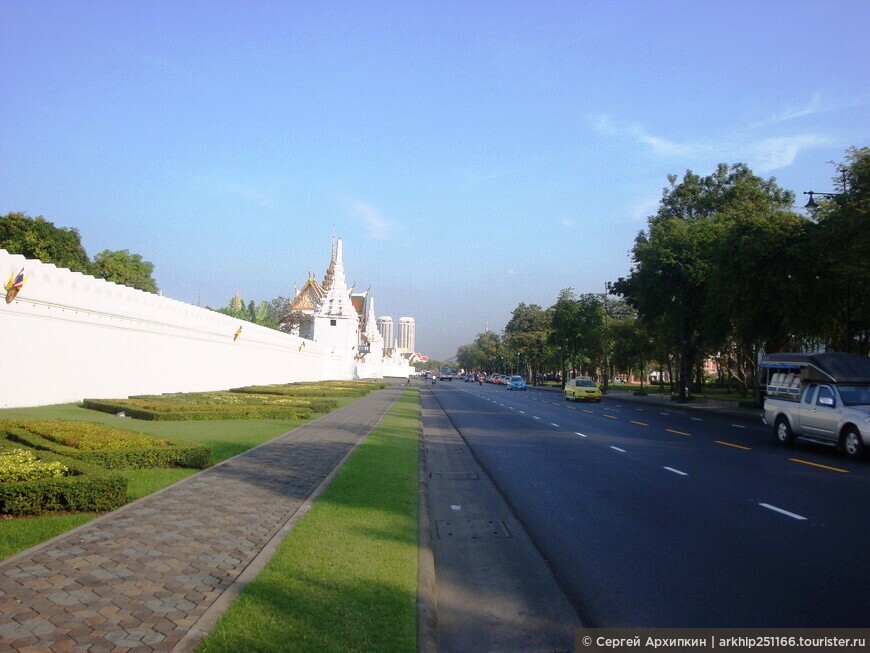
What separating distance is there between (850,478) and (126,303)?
22.3 meters

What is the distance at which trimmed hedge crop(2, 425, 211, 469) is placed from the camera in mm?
10758

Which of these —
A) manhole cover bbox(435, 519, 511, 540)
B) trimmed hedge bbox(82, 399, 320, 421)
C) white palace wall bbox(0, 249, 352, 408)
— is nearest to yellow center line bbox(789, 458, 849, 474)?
manhole cover bbox(435, 519, 511, 540)

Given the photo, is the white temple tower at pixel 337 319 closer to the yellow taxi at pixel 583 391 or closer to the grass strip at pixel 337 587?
the yellow taxi at pixel 583 391

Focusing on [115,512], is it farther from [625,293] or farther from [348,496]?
[625,293]

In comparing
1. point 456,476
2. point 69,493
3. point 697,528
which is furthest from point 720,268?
point 69,493

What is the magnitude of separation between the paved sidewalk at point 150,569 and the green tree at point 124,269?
169ft

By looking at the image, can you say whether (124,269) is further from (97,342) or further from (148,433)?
(148,433)

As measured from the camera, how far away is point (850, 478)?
43.2ft

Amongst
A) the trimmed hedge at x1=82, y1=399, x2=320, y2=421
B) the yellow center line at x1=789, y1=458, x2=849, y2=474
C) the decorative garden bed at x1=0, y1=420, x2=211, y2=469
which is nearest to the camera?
the decorative garden bed at x1=0, y1=420, x2=211, y2=469

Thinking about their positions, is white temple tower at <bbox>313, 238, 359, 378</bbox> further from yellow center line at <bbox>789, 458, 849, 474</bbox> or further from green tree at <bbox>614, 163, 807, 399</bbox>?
yellow center line at <bbox>789, 458, 849, 474</bbox>

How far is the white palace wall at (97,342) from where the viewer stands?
62.8ft

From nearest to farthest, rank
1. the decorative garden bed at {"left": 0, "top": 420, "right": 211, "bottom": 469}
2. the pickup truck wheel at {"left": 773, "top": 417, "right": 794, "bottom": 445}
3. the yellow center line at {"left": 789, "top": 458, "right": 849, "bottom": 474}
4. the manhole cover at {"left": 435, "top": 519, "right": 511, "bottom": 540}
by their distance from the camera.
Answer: the manhole cover at {"left": 435, "top": 519, "right": 511, "bottom": 540} → the decorative garden bed at {"left": 0, "top": 420, "right": 211, "bottom": 469} → the yellow center line at {"left": 789, "top": 458, "right": 849, "bottom": 474} → the pickup truck wheel at {"left": 773, "top": 417, "right": 794, "bottom": 445}

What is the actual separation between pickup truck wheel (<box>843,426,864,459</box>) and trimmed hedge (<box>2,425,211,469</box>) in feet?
45.1

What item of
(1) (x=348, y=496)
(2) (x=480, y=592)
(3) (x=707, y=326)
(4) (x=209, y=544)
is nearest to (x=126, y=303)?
(1) (x=348, y=496)
